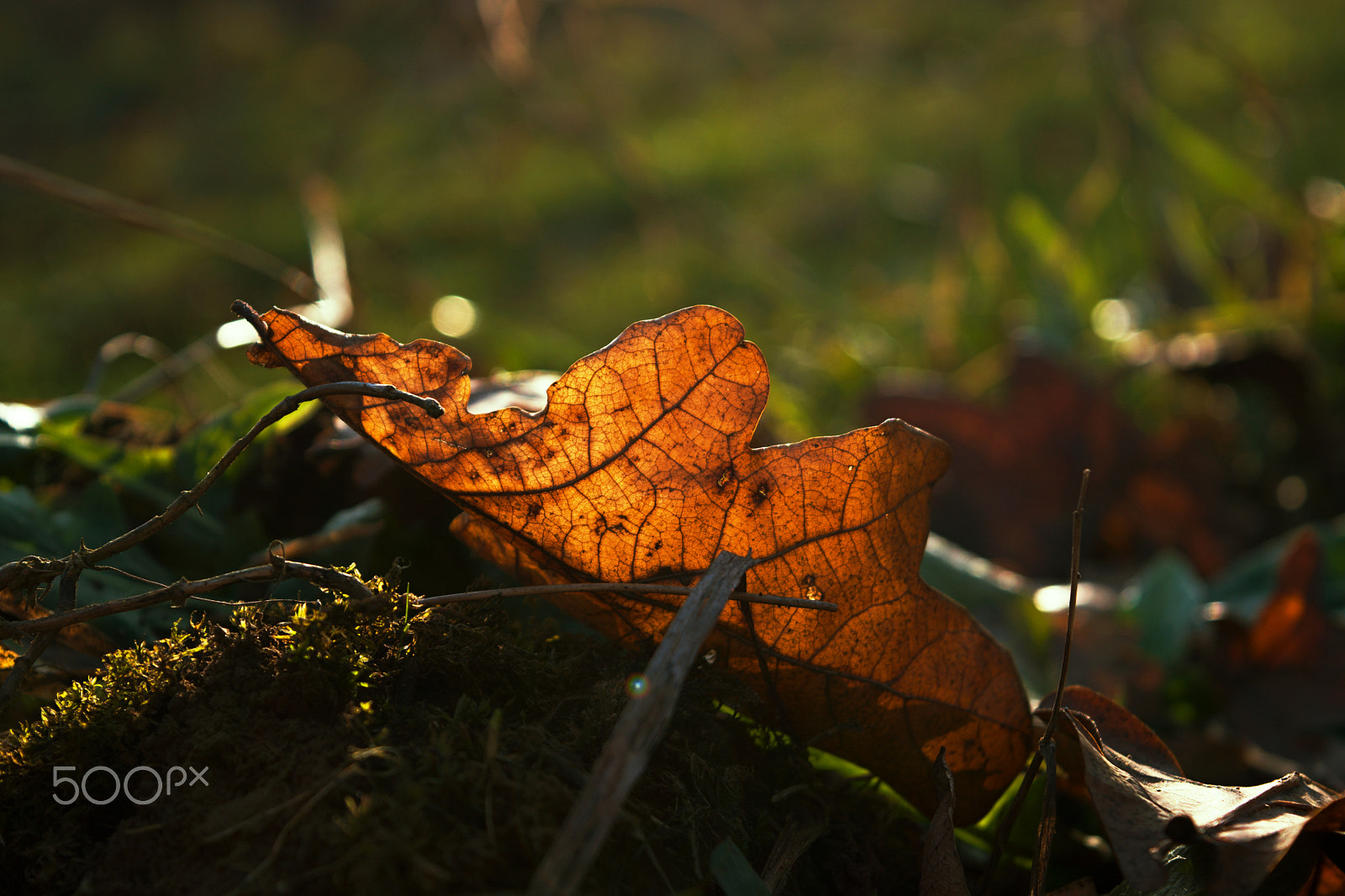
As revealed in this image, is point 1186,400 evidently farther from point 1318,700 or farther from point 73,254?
point 73,254

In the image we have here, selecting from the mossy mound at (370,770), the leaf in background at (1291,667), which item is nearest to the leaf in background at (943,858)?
the mossy mound at (370,770)

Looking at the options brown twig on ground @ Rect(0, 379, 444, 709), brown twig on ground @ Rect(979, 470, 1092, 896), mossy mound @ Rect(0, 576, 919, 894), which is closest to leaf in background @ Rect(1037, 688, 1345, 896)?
brown twig on ground @ Rect(979, 470, 1092, 896)

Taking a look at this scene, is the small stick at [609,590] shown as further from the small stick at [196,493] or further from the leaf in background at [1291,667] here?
the leaf in background at [1291,667]

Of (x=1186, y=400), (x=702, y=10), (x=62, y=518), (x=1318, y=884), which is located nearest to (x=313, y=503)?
(x=62, y=518)

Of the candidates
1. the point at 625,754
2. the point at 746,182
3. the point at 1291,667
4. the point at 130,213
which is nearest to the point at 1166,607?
the point at 1291,667

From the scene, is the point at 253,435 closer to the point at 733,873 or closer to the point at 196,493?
the point at 196,493
